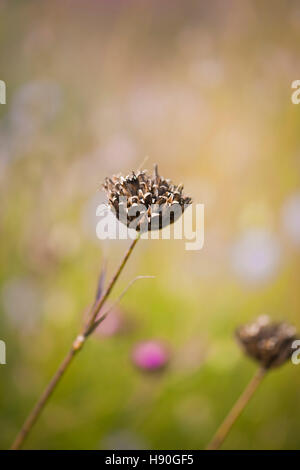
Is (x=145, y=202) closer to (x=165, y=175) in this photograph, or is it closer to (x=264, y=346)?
(x=264, y=346)

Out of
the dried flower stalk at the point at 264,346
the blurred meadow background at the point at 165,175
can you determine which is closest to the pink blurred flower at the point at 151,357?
the blurred meadow background at the point at 165,175

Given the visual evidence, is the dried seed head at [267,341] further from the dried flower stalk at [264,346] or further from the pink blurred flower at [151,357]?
the pink blurred flower at [151,357]

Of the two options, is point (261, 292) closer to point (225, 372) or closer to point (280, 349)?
point (225, 372)

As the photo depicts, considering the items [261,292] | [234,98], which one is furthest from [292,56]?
[261,292]

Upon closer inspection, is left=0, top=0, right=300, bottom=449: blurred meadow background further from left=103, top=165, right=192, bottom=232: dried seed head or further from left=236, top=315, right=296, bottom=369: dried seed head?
left=103, top=165, right=192, bottom=232: dried seed head

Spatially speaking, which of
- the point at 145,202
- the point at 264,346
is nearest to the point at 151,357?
the point at 264,346

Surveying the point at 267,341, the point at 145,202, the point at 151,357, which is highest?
the point at 145,202

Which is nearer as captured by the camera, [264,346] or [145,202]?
[145,202]
